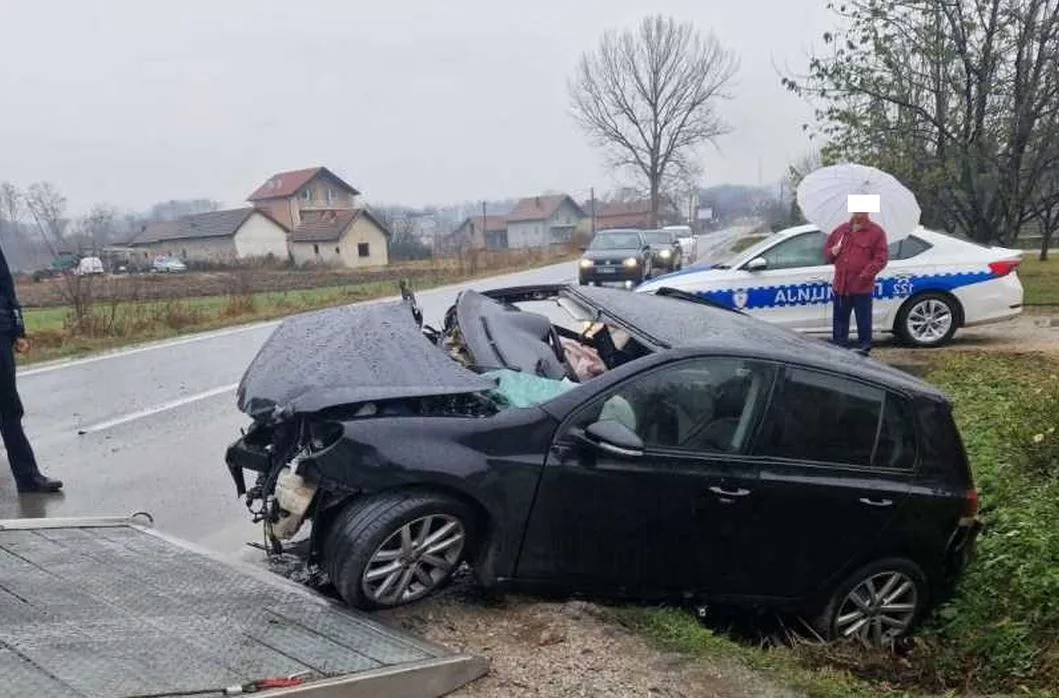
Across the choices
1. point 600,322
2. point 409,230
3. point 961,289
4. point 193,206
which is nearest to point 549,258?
point 409,230

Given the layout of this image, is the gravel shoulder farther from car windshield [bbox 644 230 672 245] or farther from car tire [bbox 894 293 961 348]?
car windshield [bbox 644 230 672 245]

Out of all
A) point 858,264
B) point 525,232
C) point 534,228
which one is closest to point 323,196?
point 525,232

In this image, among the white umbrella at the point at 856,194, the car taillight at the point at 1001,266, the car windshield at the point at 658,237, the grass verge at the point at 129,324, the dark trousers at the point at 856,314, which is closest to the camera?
the dark trousers at the point at 856,314

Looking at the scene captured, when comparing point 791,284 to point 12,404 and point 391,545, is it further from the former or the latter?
point 12,404

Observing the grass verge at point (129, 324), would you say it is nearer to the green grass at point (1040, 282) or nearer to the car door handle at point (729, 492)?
the car door handle at point (729, 492)

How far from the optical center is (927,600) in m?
4.50

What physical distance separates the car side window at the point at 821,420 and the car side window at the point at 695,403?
0.32ft

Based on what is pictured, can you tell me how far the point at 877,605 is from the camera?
4.41m

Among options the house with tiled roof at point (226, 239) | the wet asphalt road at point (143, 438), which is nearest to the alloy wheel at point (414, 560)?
the wet asphalt road at point (143, 438)

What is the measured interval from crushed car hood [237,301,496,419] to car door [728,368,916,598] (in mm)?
1374

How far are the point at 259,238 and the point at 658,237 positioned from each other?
5029 cm

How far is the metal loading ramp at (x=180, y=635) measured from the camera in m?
2.89

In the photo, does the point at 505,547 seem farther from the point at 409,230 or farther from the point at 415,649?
the point at 409,230

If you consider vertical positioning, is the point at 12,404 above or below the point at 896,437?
above
